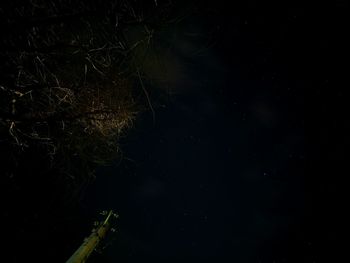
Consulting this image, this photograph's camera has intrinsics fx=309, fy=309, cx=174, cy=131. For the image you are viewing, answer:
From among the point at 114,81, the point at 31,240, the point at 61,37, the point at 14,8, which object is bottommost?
A: the point at 31,240

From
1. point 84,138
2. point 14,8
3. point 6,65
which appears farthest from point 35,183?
point 14,8

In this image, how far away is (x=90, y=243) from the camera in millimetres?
13258

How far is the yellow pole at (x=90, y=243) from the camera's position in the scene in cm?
1223

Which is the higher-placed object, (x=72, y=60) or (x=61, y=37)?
(x=61, y=37)

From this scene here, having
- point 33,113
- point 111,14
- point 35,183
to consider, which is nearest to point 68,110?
point 33,113

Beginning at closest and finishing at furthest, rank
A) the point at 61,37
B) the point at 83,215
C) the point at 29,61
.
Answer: the point at 61,37, the point at 29,61, the point at 83,215

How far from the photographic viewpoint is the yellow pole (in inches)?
481

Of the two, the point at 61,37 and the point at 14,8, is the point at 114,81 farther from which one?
the point at 14,8

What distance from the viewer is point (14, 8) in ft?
23.6

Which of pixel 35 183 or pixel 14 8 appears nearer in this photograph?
pixel 14 8

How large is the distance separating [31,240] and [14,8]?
11830 mm

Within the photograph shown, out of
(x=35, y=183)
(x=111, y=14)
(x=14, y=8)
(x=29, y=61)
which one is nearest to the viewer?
(x=111, y=14)

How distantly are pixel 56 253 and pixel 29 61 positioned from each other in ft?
46.1

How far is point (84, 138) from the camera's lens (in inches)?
432
